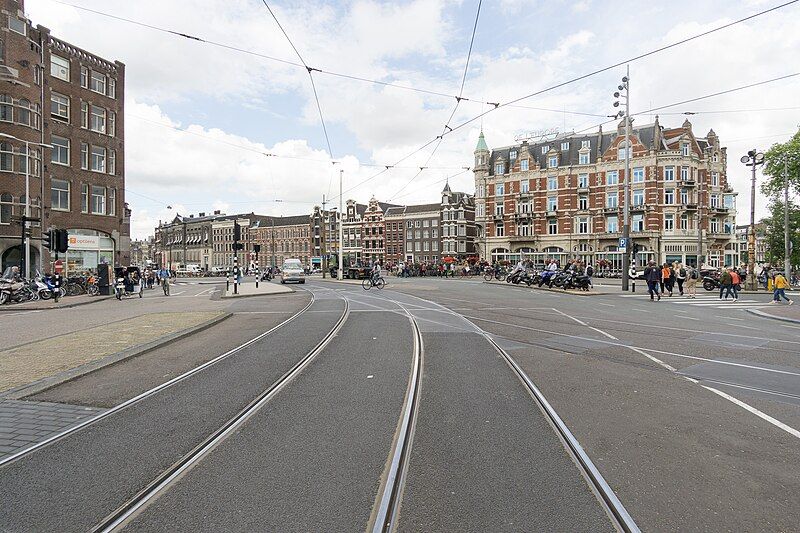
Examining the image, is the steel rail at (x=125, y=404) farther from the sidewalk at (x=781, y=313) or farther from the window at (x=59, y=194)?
the window at (x=59, y=194)

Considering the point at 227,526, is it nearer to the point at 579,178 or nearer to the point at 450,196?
the point at 579,178

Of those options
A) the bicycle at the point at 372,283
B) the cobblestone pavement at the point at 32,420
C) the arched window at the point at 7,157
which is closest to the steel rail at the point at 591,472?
the cobblestone pavement at the point at 32,420

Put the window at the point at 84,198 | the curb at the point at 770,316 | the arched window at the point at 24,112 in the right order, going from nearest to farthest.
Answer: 1. the curb at the point at 770,316
2. the arched window at the point at 24,112
3. the window at the point at 84,198

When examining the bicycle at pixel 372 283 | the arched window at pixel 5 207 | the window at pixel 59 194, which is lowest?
the bicycle at pixel 372 283

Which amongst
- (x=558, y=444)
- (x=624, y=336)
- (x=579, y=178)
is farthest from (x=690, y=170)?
(x=558, y=444)

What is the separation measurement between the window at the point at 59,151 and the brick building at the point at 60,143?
0.07 metres

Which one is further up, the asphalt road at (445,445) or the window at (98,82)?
the window at (98,82)

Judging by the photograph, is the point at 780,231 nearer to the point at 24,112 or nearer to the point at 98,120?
the point at 98,120

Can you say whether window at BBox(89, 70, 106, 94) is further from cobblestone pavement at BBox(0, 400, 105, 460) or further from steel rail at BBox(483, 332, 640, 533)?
steel rail at BBox(483, 332, 640, 533)

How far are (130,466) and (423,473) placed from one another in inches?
97.9

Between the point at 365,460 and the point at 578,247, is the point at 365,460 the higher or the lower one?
the lower one

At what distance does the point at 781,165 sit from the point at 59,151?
65177mm

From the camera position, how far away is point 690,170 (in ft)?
184

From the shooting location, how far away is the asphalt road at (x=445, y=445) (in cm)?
334
